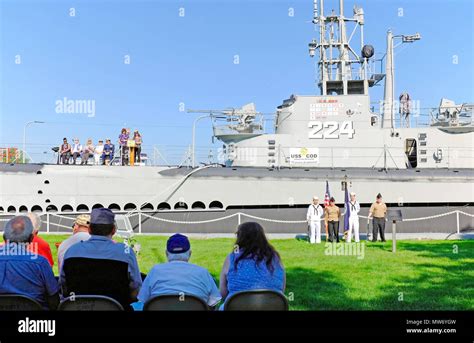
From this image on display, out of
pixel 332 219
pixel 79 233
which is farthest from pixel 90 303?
pixel 332 219

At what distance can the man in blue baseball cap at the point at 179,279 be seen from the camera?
140 inches

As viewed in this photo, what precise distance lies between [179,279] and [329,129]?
1568 cm

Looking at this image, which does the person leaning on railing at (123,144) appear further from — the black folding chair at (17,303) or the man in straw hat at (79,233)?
the black folding chair at (17,303)

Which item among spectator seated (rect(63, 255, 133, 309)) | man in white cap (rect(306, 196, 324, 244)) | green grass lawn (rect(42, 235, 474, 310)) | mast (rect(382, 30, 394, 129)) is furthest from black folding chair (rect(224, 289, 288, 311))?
mast (rect(382, 30, 394, 129))

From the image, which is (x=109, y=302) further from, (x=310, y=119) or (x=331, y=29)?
(x=331, y=29)

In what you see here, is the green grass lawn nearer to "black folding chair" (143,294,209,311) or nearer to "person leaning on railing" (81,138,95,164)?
"black folding chair" (143,294,209,311)

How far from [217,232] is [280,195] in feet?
8.99

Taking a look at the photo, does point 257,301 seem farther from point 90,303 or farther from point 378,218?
point 378,218

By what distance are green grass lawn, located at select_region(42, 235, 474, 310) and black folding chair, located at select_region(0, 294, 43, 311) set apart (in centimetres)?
314

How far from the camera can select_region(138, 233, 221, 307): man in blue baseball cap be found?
3564 mm

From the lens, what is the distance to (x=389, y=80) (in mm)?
20688

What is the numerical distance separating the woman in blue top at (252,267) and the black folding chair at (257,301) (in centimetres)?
21

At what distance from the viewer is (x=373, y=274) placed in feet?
25.1
